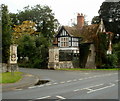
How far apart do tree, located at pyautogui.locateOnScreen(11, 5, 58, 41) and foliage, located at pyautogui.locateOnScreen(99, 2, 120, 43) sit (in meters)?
16.1

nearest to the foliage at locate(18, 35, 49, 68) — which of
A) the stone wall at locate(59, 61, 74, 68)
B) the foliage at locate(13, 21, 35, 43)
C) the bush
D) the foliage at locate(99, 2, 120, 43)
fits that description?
the stone wall at locate(59, 61, 74, 68)

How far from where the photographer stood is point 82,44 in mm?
42906

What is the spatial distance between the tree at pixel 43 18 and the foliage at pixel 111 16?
16.1 metres

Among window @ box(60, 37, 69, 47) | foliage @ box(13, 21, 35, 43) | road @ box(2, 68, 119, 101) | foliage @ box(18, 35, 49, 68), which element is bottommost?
road @ box(2, 68, 119, 101)

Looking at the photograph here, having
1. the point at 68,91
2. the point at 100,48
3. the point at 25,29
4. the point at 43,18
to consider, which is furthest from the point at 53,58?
the point at 43,18

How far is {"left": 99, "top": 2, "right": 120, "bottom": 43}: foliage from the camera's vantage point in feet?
165

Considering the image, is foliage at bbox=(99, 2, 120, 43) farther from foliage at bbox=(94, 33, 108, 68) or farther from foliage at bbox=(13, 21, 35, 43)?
foliage at bbox=(13, 21, 35, 43)

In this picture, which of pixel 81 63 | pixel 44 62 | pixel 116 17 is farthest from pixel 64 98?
pixel 116 17

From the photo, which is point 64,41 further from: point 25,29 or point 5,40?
point 5,40

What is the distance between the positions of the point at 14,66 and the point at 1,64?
2804mm

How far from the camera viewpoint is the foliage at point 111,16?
50.4 metres

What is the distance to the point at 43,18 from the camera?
6138 cm

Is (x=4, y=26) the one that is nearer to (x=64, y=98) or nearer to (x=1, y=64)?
(x=1, y=64)

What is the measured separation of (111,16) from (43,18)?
788 inches
